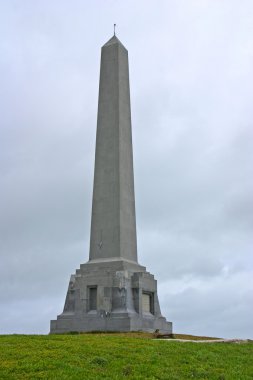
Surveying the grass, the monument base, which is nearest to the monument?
the monument base

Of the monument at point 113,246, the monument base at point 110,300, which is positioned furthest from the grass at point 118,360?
the monument at point 113,246

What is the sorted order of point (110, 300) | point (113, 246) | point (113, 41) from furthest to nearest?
1. point (113, 41)
2. point (113, 246)
3. point (110, 300)

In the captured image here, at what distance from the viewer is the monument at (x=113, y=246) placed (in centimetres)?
2491

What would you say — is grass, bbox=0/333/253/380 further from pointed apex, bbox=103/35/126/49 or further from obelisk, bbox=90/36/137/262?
pointed apex, bbox=103/35/126/49

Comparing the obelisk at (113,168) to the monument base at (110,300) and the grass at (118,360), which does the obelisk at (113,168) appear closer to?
the monument base at (110,300)

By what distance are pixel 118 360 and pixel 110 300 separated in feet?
38.3

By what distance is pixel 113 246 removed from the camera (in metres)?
26.6

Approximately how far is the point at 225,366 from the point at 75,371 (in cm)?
472

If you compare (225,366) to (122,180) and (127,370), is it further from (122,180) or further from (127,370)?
(122,180)

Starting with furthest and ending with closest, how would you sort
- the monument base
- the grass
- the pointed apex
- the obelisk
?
the pointed apex < the obelisk < the monument base < the grass

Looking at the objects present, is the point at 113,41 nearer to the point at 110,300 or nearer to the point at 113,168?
the point at 113,168

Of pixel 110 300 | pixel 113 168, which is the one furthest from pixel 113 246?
pixel 113 168

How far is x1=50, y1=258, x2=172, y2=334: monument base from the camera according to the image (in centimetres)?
2445

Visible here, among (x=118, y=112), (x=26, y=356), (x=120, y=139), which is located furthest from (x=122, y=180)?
(x=26, y=356)
